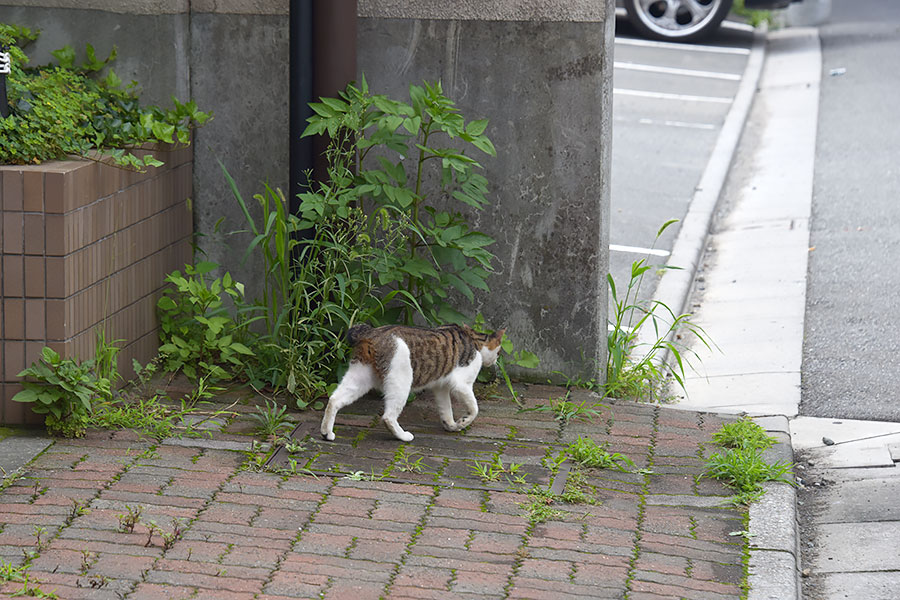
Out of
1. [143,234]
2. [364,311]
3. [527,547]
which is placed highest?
[143,234]

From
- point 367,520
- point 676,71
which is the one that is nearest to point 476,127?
point 367,520

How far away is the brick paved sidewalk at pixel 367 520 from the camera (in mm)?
3730

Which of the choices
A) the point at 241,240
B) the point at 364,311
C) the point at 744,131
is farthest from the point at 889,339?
the point at 744,131

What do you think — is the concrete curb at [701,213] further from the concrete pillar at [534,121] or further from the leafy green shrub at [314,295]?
the leafy green shrub at [314,295]

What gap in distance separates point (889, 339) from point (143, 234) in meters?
4.28

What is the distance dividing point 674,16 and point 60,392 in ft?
45.0

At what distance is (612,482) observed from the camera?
15.5ft

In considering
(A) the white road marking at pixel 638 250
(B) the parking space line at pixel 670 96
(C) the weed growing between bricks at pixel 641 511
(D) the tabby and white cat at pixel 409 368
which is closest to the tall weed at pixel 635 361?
(C) the weed growing between bricks at pixel 641 511

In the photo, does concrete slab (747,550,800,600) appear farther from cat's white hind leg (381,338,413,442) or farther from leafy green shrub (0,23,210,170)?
leafy green shrub (0,23,210,170)

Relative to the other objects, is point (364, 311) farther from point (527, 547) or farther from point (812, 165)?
point (812, 165)

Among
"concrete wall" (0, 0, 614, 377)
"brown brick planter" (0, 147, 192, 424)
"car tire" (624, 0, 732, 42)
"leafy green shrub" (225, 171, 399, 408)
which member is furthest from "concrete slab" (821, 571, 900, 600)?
"car tire" (624, 0, 732, 42)

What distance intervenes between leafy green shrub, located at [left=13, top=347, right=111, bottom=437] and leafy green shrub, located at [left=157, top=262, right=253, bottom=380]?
0.74m

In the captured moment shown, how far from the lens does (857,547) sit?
172 inches

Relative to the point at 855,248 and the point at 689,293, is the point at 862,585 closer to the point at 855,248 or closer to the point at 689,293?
the point at 689,293
